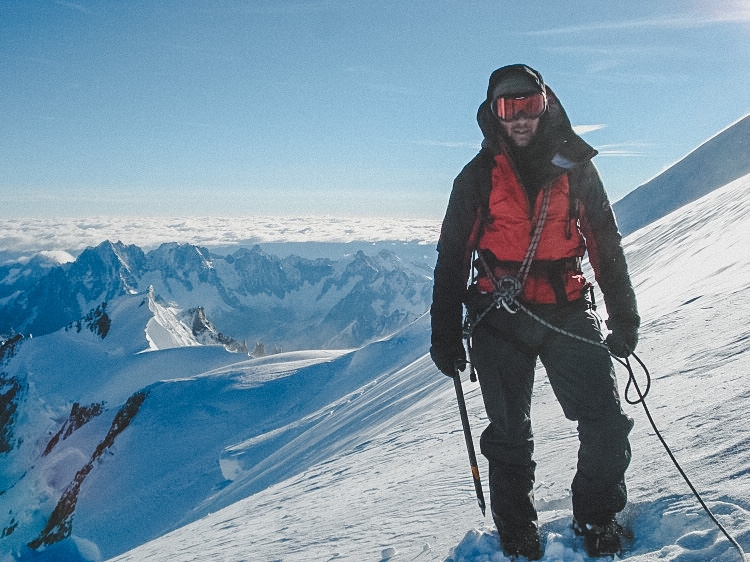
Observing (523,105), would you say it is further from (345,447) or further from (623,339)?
(345,447)

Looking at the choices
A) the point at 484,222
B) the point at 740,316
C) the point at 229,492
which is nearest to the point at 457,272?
the point at 484,222

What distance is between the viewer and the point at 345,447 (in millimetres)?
12656

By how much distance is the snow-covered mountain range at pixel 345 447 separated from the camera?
360cm

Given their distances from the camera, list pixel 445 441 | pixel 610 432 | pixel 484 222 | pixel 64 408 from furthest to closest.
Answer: pixel 64 408
pixel 445 441
pixel 484 222
pixel 610 432

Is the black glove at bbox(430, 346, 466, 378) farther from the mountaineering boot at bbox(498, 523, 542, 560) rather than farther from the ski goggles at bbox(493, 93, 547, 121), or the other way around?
the ski goggles at bbox(493, 93, 547, 121)

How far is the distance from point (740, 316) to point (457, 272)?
13.3ft

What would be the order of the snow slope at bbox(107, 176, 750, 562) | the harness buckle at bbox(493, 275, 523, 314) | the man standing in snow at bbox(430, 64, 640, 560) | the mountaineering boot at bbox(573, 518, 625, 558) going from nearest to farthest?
the mountaineering boot at bbox(573, 518, 625, 558) < the snow slope at bbox(107, 176, 750, 562) < the man standing in snow at bbox(430, 64, 640, 560) < the harness buckle at bbox(493, 275, 523, 314)

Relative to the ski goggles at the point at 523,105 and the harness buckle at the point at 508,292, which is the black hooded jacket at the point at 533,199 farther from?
the harness buckle at the point at 508,292

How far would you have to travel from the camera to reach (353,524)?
217 inches

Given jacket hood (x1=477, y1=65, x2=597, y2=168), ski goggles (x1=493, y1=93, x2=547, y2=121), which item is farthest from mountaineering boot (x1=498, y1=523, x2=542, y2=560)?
ski goggles (x1=493, y1=93, x2=547, y2=121)

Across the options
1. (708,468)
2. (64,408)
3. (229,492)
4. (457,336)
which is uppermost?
(457,336)

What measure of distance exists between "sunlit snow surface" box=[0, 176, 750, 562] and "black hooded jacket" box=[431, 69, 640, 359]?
1189mm

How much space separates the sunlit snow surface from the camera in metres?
3.34

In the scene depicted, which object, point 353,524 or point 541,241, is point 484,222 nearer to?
point 541,241
